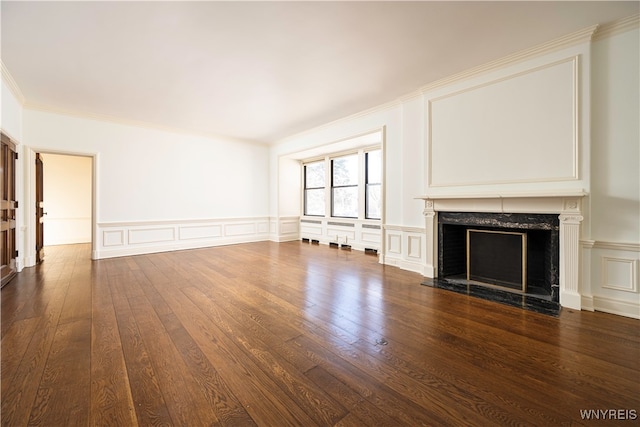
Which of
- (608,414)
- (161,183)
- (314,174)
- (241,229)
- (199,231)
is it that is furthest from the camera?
(314,174)

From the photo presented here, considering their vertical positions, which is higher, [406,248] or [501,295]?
[406,248]

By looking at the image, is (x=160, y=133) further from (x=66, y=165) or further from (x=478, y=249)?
(x=478, y=249)

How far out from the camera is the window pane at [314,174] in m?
7.77

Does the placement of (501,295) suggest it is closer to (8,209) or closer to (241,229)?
(241,229)

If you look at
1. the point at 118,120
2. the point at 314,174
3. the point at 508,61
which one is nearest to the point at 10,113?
the point at 118,120

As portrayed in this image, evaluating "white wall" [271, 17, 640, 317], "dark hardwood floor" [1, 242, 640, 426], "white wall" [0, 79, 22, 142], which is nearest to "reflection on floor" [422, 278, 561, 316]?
"dark hardwood floor" [1, 242, 640, 426]

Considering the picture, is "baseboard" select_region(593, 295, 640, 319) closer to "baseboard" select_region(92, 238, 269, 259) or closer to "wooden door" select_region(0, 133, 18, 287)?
"baseboard" select_region(92, 238, 269, 259)

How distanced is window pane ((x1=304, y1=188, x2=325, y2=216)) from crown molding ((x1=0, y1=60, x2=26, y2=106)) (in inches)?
232

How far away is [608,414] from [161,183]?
704 cm

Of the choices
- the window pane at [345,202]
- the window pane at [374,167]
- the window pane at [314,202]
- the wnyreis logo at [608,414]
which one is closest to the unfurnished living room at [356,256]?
the wnyreis logo at [608,414]

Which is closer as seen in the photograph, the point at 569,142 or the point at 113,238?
the point at 569,142

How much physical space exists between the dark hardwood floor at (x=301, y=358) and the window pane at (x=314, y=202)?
14.4 feet

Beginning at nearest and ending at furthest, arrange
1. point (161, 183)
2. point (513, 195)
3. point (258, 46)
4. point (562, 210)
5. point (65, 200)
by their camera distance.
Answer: point (562, 210), point (258, 46), point (513, 195), point (161, 183), point (65, 200)

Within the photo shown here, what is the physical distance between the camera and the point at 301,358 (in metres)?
1.93
